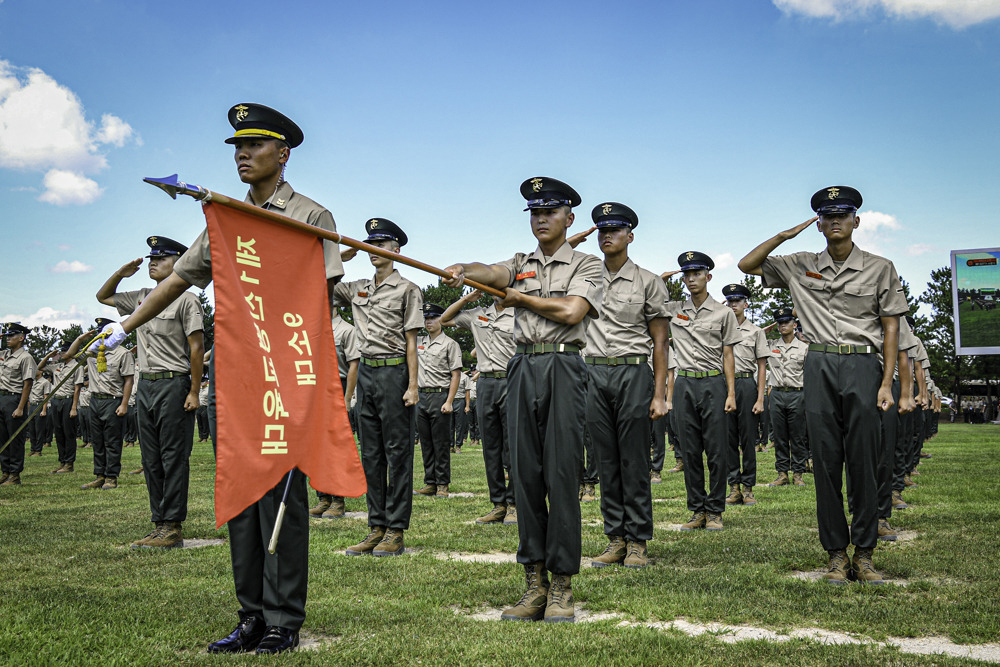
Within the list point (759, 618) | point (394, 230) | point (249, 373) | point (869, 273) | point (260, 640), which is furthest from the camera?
point (394, 230)

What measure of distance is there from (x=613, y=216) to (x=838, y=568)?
11.5 ft

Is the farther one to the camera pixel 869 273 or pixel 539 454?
pixel 869 273

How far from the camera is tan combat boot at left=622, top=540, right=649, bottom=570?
6512mm

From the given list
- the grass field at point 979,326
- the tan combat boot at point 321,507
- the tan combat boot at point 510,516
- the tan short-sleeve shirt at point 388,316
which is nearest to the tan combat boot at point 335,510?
the tan combat boot at point 321,507

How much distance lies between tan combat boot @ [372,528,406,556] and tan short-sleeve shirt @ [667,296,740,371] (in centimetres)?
401

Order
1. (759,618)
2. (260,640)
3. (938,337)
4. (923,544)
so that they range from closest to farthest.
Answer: (260,640)
(759,618)
(923,544)
(938,337)

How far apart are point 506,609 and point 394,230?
14.8 ft

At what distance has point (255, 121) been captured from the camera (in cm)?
434

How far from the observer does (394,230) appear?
814cm

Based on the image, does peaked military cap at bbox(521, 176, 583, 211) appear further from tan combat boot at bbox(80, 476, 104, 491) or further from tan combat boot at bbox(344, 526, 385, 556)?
tan combat boot at bbox(80, 476, 104, 491)

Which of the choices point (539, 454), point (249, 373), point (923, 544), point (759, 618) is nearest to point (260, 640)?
point (249, 373)

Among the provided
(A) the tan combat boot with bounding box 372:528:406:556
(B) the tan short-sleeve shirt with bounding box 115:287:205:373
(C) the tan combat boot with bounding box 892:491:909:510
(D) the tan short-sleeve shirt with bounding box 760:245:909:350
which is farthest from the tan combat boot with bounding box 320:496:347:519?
(C) the tan combat boot with bounding box 892:491:909:510

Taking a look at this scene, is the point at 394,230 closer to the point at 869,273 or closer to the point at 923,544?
the point at 869,273

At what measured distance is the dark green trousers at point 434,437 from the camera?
42.0 feet
